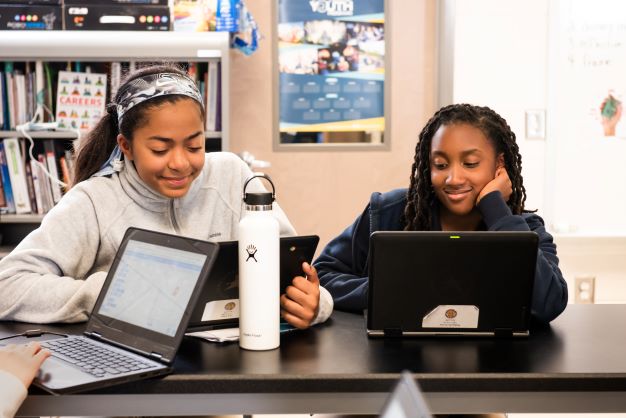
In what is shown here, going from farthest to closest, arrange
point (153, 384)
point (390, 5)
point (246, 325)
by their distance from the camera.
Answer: point (390, 5)
point (246, 325)
point (153, 384)

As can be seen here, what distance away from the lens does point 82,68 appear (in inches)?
118

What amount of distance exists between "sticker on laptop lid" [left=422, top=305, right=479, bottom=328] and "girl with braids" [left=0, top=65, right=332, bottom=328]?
21cm

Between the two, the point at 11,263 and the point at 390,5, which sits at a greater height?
the point at 390,5

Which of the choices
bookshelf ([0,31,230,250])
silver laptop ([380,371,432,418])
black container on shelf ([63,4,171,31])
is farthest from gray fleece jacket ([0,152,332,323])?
black container on shelf ([63,4,171,31])

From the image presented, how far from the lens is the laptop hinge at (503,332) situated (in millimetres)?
1324

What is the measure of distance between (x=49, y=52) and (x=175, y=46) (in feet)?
1.57

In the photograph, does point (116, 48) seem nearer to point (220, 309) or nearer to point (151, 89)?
point (151, 89)

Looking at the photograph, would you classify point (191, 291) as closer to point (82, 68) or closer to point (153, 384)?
point (153, 384)

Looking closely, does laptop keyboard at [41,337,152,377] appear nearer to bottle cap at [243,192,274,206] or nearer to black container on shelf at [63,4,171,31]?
bottle cap at [243,192,274,206]

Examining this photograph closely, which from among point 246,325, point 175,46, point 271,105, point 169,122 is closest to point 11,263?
point 169,122

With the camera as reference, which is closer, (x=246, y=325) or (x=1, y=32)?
(x=246, y=325)

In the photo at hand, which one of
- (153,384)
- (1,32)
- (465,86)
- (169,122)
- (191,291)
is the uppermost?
(1,32)

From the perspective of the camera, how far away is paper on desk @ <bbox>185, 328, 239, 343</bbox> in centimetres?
129

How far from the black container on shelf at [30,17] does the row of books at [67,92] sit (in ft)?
0.48
